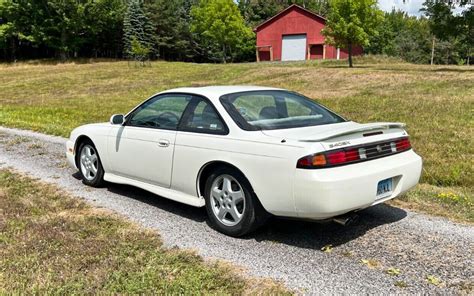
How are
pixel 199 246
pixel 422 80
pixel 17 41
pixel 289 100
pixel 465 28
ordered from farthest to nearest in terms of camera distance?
pixel 17 41, pixel 465 28, pixel 422 80, pixel 289 100, pixel 199 246

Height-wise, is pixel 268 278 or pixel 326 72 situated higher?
pixel 326 72

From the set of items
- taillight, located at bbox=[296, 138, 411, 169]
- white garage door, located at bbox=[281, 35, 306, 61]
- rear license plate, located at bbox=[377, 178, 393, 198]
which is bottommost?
rear license plate, located at bbox=[377, 178, 393, 198]

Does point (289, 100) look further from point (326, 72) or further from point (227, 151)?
point (326, 72)

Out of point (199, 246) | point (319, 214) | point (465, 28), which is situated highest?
point (465, 28)

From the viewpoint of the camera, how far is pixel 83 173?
622 centimetres

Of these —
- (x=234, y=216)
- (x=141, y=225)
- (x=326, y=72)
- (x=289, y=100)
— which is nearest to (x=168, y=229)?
(x=141, y=225)

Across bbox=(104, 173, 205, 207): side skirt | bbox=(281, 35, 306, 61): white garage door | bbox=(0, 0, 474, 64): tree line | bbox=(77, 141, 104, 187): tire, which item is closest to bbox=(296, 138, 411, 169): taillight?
bbox=(104, 173, 205, 207): side skirt

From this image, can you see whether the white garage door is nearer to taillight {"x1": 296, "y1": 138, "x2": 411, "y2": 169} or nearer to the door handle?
the door handle

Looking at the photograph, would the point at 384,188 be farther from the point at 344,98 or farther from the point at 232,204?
the point at 344,98

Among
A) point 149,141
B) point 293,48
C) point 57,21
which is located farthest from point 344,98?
point 57,21

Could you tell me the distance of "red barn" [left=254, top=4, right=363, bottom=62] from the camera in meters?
47.8

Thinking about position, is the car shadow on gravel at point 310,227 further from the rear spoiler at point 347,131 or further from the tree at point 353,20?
the tree at point 353,20

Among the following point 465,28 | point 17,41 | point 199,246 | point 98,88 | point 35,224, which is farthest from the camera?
point 17,41

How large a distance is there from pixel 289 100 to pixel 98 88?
23904mm
